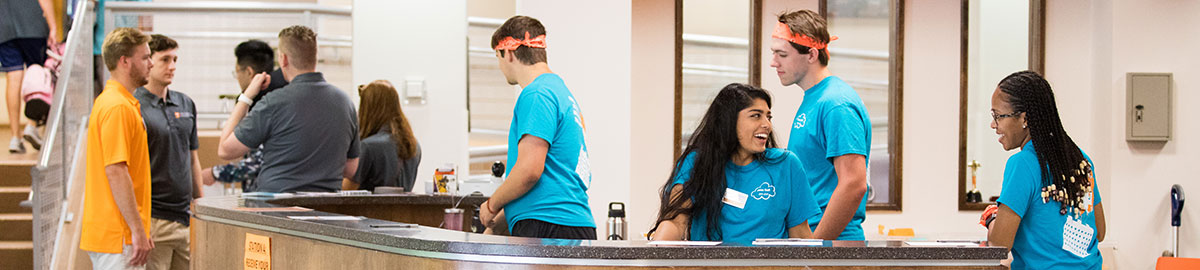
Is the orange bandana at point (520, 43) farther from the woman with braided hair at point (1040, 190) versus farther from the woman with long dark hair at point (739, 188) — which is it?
the woman with braided hair at point (1040, 190)

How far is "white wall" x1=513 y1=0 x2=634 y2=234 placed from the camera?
5.86m

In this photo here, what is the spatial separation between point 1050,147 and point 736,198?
0.82 meters

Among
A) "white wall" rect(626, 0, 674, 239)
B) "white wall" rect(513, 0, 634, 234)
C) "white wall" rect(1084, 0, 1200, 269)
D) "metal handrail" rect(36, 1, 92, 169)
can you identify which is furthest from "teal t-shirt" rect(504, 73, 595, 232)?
"white wall" rect(1084, 0, 1200, 269)

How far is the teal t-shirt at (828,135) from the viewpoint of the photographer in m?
3.19

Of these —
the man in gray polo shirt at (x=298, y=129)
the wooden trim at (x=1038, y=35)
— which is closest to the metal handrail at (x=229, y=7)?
the man in gray polo shirt at (x=298, y=129)

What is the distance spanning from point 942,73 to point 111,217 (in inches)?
221

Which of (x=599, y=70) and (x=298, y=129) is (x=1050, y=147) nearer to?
(x=298, y=129)

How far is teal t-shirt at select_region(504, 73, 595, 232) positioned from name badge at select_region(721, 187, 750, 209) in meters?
0.53

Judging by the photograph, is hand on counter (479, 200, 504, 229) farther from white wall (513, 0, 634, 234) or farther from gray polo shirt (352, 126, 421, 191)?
white wall (513, 0, 634, 234)

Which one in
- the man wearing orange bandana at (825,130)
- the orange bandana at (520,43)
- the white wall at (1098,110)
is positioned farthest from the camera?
the white wall at (1098,110)

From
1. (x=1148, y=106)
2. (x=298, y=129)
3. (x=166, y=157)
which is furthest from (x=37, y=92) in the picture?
(x=1148, y=106)

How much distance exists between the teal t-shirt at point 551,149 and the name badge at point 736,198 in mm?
531

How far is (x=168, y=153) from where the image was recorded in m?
4.56

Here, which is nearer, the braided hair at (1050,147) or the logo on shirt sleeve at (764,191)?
the braided hair at (1050,147)
